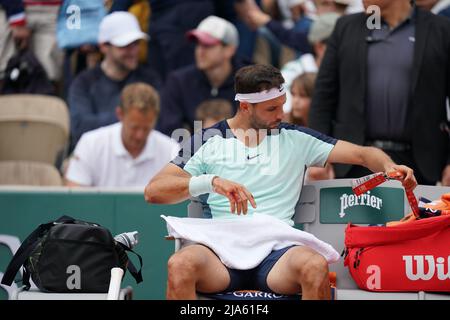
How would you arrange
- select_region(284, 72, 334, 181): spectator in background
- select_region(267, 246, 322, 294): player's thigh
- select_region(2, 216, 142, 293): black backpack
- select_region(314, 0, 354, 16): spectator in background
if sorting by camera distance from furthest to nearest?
select_region(314, 0, 354, 16): spectator in background < select_region(284, 72, 334, 181): spectator in background < select_region(2, 216, 142, 293): black backpack < select_region(267, 246, 322, 294): player's thigh

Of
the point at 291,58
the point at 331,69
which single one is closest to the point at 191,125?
the point at 291,58

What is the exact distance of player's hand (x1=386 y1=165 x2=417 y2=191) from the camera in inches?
224

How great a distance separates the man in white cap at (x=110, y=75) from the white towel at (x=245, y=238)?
148 inches

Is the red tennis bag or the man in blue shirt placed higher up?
the man in blue shirt

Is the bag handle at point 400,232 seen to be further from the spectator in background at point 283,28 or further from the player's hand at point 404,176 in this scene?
the spectator in background at point 283,28

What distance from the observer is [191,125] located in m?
9.34

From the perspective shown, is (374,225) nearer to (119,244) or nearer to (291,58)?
(119,244)

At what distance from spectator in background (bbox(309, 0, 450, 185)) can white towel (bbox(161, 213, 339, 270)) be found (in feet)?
4.83

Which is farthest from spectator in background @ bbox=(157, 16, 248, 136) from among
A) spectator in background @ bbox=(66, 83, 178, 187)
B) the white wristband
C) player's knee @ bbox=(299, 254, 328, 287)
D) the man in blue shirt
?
player's knee @ bbox=(299, 254, 328, 287)

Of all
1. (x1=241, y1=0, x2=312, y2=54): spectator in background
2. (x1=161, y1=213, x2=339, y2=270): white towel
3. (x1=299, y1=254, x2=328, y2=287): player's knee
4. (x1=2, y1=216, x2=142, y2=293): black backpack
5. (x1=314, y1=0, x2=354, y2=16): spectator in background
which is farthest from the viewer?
(x1=241, y1=0, x2=312, y2=54): spectator in background

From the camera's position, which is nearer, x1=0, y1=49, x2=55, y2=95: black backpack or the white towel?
the white towel

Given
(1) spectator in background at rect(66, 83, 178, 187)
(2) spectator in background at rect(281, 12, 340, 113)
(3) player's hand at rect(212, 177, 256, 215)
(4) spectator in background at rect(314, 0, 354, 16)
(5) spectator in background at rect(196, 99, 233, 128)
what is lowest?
(1) spectator in background at rect(66, 83, 178, 187)

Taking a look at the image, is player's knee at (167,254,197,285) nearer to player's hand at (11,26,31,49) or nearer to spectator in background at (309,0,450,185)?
spectator in background at (309,0,450,185)

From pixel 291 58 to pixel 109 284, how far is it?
A: 5.03 meters
